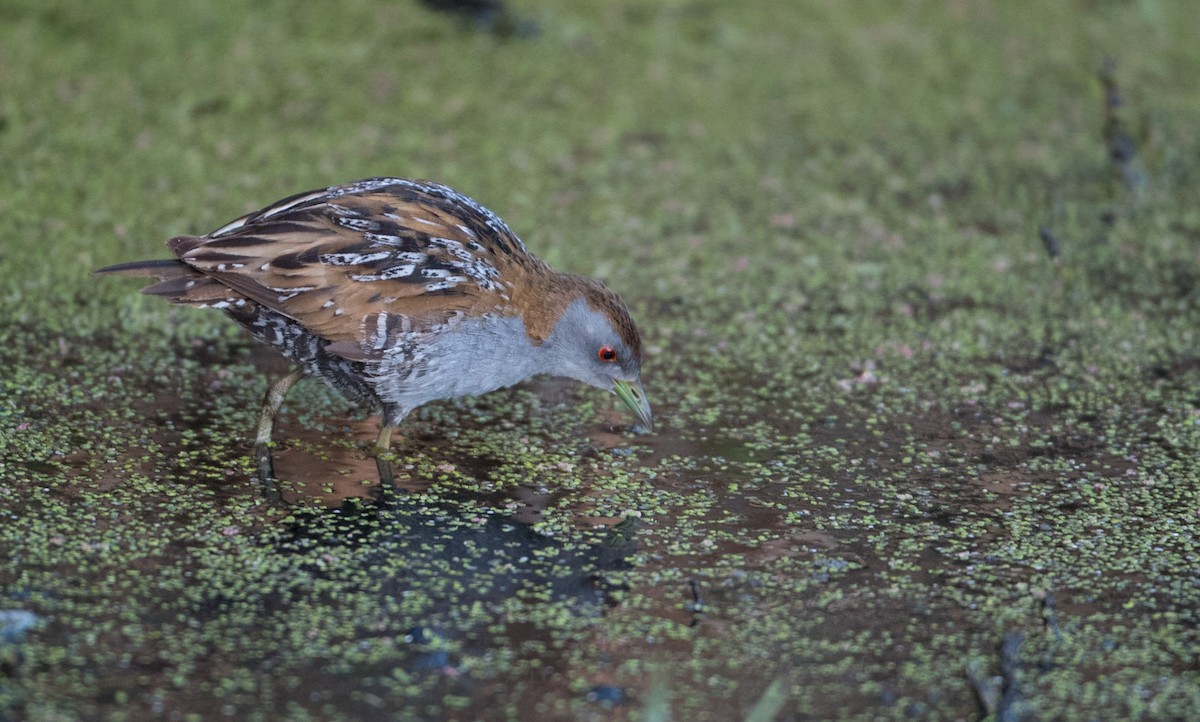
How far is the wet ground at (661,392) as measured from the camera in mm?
3641

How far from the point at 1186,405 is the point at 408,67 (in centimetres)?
483

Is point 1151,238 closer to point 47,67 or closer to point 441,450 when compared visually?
point 441,450

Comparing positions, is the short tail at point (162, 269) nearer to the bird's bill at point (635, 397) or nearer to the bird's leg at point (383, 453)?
the bird's leg at point (383, 453)

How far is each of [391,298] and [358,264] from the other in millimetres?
166

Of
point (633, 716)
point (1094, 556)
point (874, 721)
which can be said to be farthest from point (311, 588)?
point (1094, 556)

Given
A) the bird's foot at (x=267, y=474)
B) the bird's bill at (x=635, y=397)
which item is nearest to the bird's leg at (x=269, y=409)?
the bird's foot at (x=267, y=474)

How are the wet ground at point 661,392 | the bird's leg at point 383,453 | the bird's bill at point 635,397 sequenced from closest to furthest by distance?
the wet ground at point 661,392 < the bird's leg at point 383,453 < the bird's bill at point 635,397

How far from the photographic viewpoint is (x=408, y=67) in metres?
8.21

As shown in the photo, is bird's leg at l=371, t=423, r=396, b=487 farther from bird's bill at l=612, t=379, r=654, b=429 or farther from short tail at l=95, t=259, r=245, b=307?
bird's bill at l=612, t=379, r=654, b=429

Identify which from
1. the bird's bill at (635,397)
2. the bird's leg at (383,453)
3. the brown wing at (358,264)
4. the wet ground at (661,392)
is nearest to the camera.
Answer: the wet ground at (661,392)

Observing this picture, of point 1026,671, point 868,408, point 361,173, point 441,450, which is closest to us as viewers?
point 1026,671

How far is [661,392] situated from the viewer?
554 centimetres

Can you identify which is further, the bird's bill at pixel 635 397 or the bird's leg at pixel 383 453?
the bird's bill at pixel 635 397

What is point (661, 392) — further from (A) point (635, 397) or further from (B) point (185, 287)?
(B) point (185, 287)
